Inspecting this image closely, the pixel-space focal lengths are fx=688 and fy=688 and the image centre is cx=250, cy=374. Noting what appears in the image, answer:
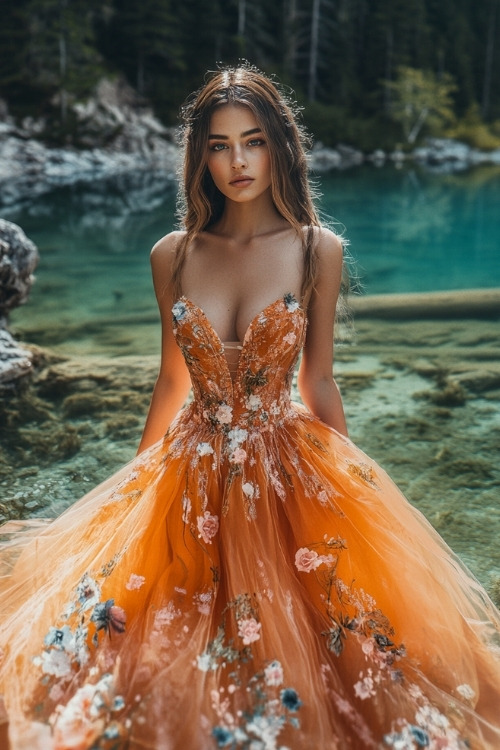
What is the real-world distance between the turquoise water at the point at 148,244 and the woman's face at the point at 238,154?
12.6 ft

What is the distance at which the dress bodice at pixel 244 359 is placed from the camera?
2041 millimetres

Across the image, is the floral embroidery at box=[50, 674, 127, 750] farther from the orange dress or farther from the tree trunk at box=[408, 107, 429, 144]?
the tree trunk at box=[408, 107, 429, 144]

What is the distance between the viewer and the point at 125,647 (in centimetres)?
167

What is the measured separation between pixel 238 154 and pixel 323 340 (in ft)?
2.15

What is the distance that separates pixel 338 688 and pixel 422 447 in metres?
2.21

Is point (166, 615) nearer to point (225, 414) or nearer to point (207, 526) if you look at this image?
point (207, 526)

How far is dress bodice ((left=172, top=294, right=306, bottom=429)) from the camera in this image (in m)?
2.04

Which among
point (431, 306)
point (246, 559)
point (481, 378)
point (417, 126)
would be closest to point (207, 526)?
point (246, 559)

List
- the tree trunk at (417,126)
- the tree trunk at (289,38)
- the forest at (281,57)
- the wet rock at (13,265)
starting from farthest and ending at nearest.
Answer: the tree trunk at (289,38), the tree trunk at (417,126), the forest at (281,57), the wet rock at (13,265)

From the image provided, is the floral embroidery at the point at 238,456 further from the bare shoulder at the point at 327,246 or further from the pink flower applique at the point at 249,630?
the bare shoulder at the point at 327,246

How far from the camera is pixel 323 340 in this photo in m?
2.29

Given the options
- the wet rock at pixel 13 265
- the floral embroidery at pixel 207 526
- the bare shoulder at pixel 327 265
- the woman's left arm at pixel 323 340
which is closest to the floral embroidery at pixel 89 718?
the floral embroidery at pixel 207 526

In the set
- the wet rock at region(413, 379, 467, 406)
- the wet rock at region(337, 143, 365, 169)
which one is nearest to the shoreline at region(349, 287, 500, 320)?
the wet rock at region(413, 379, 467, 406)

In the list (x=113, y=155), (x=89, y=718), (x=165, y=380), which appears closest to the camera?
(x=89, y=718)
